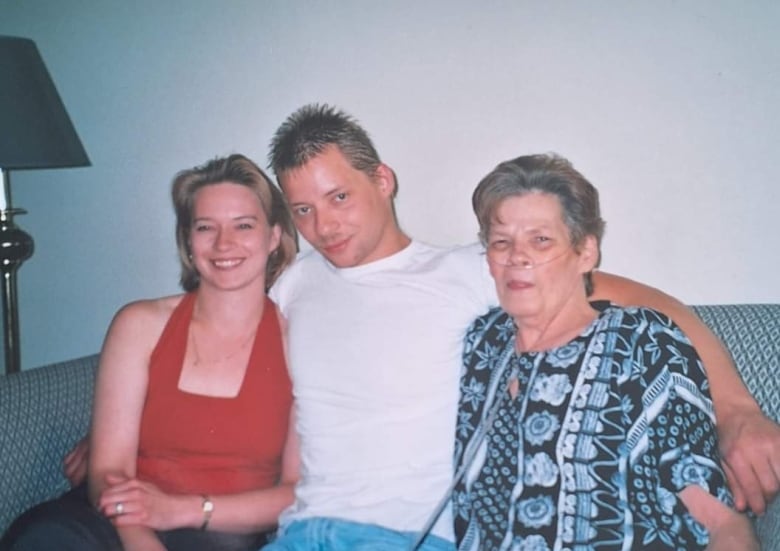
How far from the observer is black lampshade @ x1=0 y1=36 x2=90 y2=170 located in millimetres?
1778

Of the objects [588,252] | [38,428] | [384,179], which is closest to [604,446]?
[588,252]

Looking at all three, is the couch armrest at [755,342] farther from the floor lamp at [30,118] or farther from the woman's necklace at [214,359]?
the floor lamp at [30,118]

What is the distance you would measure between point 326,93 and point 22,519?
1.25 meters

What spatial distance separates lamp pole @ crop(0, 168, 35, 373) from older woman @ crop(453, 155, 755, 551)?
143cm

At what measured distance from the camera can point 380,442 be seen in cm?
133

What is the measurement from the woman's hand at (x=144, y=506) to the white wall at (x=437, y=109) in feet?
2.96

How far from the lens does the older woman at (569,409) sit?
104cm

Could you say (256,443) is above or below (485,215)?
below

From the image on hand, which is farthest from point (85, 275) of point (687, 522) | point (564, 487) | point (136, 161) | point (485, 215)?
point (687, 522)

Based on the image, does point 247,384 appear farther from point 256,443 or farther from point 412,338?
point 412,338

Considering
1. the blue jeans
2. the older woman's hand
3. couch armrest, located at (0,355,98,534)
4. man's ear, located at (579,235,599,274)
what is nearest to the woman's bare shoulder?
couch armrest, located at (0,355,98,534)

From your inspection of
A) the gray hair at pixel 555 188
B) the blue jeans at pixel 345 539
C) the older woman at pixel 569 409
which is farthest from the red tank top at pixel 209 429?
the gray hair at pixel 555 188

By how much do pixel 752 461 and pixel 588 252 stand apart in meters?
0.43

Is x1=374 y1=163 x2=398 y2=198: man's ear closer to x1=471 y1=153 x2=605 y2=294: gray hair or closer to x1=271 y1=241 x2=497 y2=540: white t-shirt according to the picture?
x1=271 y1=241 x2=497 y2=540: white t-shirt
